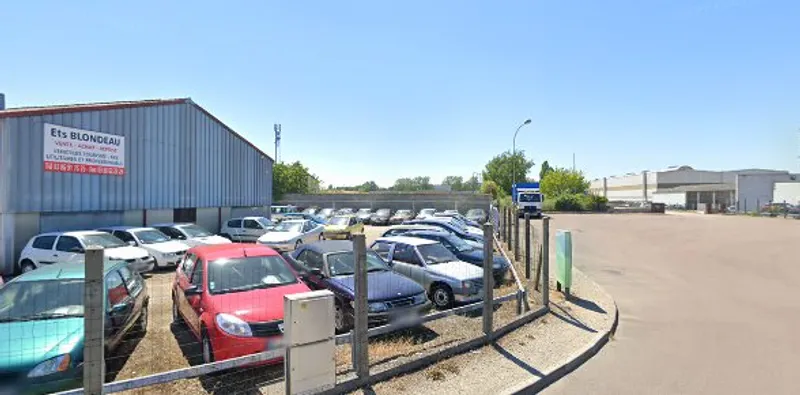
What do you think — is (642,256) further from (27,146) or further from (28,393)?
(27,146)

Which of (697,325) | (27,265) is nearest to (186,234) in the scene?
(27,265)

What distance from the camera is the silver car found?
900 cm

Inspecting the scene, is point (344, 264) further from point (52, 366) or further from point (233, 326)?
point (52, 366)

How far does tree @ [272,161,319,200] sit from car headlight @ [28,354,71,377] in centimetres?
5010

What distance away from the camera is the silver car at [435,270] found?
9000 mm

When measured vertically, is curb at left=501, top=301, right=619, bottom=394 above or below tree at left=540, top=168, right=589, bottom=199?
below

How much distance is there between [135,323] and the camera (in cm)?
671

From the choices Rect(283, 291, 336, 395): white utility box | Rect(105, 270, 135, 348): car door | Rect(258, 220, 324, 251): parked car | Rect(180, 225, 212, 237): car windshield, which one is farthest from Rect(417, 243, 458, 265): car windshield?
Rect(180, 225, 212, 237): car windshield

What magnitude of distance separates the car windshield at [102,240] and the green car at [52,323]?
7.17 metres

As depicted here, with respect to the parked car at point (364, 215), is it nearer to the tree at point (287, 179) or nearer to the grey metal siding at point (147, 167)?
the grey metal siding at point (147, 167)

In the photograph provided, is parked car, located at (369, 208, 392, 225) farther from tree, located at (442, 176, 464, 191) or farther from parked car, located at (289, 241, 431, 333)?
tree, located at (442, 176, 464, 191)

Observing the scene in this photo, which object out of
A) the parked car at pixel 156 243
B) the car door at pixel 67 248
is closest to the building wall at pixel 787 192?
the parked car at pixel 156 243

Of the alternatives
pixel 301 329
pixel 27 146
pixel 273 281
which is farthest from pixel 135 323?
pixel 27 146

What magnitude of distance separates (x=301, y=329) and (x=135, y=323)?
398 centimetres
